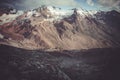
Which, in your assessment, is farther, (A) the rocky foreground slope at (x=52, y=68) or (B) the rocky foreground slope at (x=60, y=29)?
(B) the rocky foreground slope at (x=60, y=29)

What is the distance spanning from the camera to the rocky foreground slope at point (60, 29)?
16.2 meters

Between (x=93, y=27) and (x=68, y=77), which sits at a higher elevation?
(x=93, y=27)

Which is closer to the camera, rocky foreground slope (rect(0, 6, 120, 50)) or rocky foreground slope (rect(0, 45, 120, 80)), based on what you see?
rocky foreground slope (rect(0, 45, 120, 80))

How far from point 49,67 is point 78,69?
2.30 m

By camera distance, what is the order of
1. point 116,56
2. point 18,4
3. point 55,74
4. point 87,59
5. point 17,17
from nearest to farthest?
point 55,74 < point 18,4 < point 116,56 < point 87,59 < point 17,17

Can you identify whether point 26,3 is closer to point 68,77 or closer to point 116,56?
point 68,77

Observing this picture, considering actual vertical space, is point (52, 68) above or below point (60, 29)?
below

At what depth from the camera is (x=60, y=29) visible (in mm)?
25188

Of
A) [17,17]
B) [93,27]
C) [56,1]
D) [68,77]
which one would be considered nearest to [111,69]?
[68,77]

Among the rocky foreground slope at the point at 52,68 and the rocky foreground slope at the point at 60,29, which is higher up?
the rocky foreground slope at the point at 60,29

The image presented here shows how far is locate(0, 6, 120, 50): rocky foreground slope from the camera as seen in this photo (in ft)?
53.2

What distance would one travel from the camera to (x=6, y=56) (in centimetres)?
1033

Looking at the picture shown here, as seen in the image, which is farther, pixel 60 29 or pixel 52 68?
pixel 60 29

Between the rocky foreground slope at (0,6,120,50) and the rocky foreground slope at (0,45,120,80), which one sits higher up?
the rocky foreground slope at (0,6,120,50)
